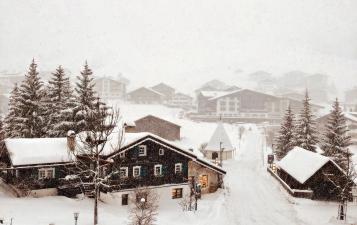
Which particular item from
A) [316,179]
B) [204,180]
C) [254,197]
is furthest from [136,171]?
[316,179]

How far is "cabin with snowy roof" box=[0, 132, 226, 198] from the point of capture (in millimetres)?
36594

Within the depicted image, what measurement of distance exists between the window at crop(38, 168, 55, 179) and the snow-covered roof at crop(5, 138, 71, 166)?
0.79 m

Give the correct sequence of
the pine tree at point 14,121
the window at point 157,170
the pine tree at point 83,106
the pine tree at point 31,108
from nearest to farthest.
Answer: the window at point 157,170
the pine tree at point 31,108
the pine tree at point 14,121
the pine tree at point 83,106

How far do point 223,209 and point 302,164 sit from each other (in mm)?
13324

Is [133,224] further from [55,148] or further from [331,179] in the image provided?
[331,179]

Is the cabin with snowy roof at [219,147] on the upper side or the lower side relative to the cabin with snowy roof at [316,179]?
upper

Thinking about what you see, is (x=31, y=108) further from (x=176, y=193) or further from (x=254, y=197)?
(x=254, y=197)

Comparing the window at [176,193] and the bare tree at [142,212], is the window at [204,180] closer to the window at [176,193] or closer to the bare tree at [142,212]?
the window at [176,193]

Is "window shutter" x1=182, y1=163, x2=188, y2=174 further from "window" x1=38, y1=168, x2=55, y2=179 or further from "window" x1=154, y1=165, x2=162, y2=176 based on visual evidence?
"window" x1=38, y1=168, x2=55, y2=179

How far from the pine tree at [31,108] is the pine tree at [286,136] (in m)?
33.5

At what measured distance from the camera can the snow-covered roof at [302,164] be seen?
146ft

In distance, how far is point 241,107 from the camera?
412ft

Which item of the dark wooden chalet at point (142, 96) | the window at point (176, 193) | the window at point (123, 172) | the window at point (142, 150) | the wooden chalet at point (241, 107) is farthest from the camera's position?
the dark wooden chalet at point (142, 96)

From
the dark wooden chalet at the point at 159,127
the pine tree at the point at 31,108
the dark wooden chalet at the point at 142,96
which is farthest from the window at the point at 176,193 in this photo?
the dark wooden chalet at the point at 142,96
